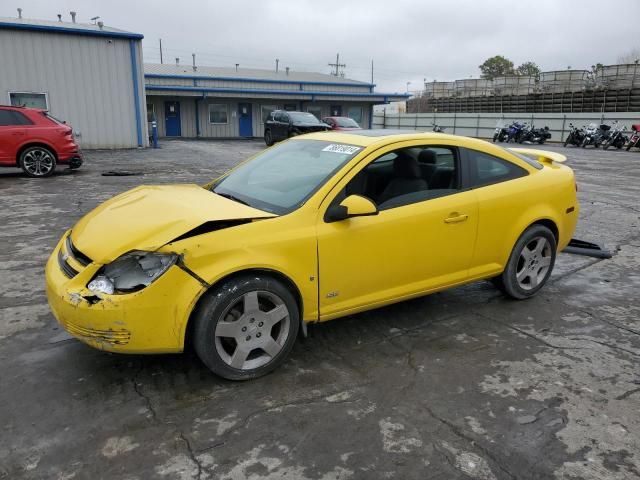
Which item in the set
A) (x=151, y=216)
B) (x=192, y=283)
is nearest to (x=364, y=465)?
(x=192, y=283)

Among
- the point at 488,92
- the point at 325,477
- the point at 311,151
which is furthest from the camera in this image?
the point at 488,92

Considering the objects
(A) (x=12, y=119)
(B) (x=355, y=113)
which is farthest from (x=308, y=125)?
(B) (x=355, y=113)

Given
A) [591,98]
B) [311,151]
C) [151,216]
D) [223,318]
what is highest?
[591,98]

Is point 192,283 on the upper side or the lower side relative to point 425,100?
lower

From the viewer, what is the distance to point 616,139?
2512cm

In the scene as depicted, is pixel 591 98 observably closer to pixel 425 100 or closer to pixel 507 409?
pixel 425 100

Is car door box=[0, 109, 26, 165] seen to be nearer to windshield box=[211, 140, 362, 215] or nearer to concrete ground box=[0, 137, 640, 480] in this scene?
concrete ground box=[0, 137, 640, 480]

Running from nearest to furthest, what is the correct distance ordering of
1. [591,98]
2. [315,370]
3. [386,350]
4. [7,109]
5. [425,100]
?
[315,370], [386,350], [7,109], [591,98], [425,100]

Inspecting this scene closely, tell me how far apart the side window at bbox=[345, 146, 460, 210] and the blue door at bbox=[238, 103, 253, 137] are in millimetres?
31897

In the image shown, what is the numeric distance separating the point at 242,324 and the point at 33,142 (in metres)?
10.5

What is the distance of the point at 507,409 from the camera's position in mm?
2869

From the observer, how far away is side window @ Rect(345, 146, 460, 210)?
12.0ft

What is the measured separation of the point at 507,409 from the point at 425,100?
5554cm

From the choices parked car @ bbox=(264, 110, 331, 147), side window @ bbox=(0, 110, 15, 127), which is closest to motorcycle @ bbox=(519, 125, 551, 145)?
parked car @ bbox=(264, 110, 331, 147)
